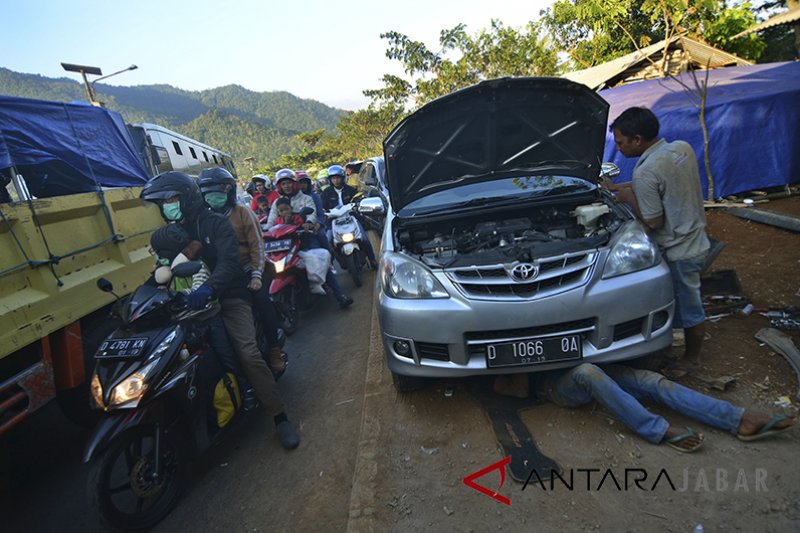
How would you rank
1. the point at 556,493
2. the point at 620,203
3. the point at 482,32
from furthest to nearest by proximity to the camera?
the point at 482,32 < the point at 620,203 < the point at 556,493

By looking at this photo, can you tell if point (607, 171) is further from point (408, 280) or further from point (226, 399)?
point (226, 399)

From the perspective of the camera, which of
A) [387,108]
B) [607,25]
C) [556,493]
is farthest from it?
[387,108]

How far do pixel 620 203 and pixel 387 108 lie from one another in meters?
32.6

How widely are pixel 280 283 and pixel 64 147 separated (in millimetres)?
2575

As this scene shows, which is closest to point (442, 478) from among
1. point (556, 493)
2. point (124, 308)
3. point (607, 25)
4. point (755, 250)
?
point (556, 493)

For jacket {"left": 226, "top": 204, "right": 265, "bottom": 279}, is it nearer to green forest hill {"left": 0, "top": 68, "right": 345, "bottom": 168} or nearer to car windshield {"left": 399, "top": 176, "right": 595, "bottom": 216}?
car windshield {"left": 399, "top": 176, "right": 595, "bottom": 216}

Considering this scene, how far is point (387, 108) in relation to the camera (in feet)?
107

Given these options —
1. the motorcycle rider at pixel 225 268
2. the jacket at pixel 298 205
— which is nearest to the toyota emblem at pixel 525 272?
the motorcycle rider at pixel 225 268

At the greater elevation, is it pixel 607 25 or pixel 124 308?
pixel 607 25

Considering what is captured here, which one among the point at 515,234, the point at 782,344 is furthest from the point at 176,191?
the point at 782,344

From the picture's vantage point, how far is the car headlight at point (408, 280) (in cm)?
238

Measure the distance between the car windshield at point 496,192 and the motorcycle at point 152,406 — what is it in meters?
1.77

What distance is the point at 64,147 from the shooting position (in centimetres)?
401

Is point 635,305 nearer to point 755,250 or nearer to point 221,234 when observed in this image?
point 221,234
